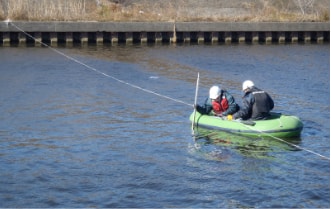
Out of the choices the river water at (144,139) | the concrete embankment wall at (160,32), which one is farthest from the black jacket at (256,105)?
the concrete embankment wall at (160,32)

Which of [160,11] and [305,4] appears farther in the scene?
[305,4]

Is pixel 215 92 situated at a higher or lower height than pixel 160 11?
lower

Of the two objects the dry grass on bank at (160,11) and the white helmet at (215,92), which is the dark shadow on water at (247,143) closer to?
the white helmet at (215,92)

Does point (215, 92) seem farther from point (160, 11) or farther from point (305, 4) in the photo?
point (305, 4)

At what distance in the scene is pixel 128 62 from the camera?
31.1 m

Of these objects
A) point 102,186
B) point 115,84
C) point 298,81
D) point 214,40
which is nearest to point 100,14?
point 214,40

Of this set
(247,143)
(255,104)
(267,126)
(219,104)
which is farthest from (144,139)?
(267,126)

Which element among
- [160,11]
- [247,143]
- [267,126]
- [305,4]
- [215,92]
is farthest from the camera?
[305,4]

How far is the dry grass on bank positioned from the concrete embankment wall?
1178mm

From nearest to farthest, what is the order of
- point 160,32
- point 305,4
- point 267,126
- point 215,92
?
1. point 267,126
2. point 215,92
3. point 160,32
4. point 305,4

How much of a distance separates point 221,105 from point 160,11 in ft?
74.0

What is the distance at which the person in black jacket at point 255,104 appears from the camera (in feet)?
54.5

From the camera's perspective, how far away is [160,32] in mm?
36281

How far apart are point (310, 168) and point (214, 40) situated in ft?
74.1
